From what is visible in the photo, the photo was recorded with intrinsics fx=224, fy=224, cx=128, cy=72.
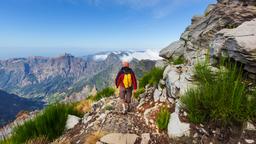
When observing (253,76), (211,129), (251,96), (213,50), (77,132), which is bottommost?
(77,132)

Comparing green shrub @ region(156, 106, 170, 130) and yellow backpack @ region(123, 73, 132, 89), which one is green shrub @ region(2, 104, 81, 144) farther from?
green shrub @ region(156, 106, 170, 130)

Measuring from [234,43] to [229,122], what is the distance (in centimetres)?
280

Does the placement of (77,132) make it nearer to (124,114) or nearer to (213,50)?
(124,114)

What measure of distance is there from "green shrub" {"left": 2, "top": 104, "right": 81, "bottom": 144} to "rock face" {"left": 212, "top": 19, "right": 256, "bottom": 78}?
713cm

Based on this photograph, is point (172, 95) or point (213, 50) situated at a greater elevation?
point (213, 50)

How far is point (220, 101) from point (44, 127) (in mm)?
6803

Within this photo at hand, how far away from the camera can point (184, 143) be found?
281 inches

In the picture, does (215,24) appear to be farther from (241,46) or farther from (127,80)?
(127,80)

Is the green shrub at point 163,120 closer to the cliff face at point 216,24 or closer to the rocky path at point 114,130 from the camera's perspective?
the rocky path at point 114,130

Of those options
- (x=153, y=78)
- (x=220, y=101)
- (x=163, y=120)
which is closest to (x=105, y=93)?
(x=153, y=78)

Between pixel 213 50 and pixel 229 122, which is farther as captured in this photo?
pixel 213 50

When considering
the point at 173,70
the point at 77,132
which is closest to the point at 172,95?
→ the point at 173,70

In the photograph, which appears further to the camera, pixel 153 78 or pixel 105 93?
pixel 105 93

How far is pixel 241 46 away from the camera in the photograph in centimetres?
743
